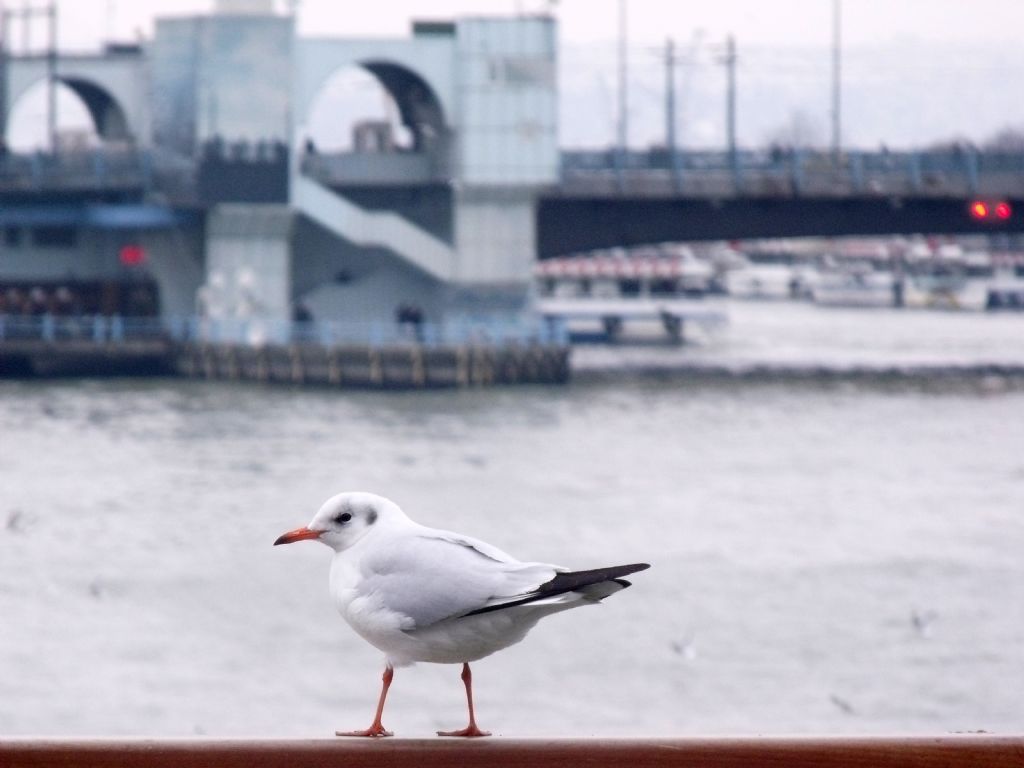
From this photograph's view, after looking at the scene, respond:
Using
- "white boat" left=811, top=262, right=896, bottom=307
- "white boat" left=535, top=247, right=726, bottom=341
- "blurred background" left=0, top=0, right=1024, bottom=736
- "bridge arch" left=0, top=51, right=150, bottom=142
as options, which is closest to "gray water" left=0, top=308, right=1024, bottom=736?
"blurred background" left=0, top=0, right=1024, bottom=736

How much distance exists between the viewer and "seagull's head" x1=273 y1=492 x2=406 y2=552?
3.81m

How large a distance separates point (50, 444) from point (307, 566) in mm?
14640

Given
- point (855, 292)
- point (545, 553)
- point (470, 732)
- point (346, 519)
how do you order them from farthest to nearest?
point (855, 292) → point (545, 553) → point (346, 519) → point (470, 732)

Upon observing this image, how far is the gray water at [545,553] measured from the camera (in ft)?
79.6

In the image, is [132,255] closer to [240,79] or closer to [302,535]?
[240,79]

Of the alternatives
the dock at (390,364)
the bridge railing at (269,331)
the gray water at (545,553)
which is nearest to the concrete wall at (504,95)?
the bridge railing at (269,331)

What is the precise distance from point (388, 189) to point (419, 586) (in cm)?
6197

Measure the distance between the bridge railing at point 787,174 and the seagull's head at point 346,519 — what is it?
5853 cm

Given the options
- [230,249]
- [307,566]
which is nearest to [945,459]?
[307,566]

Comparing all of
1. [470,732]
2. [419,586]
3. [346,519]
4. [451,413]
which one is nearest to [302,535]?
[346,519]

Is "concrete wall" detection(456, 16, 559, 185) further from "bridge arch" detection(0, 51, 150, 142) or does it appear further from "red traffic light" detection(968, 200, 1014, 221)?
"red traffic light" detection(968, 200, 1014, 221)

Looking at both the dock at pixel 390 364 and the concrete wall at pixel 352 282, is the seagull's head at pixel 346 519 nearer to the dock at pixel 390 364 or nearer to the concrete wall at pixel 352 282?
the dock at pixel 390 364

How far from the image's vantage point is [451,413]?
51.3 m

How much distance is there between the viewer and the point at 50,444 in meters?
45.0
